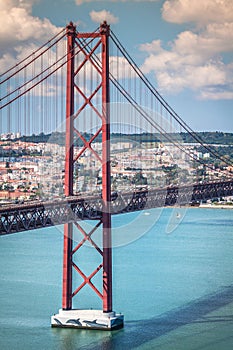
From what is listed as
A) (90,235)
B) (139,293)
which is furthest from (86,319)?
(139,293)

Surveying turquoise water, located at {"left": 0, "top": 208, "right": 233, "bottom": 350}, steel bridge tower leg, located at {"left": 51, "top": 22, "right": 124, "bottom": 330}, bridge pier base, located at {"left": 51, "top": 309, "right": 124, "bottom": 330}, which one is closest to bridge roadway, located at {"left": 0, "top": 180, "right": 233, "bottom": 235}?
steel bridge tower leg, located at {"left": 51, "top": 22, "right": 124, "bottom": 330}

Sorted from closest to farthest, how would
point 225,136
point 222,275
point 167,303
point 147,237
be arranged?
point 167,303, point 222,275, point 147,237, point 225,136

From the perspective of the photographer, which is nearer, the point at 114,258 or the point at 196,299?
the point at 196,299

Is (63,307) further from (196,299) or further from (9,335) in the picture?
(196,299)

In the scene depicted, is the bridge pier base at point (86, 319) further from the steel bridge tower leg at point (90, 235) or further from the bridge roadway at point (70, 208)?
the bridge roadway at point (70, 208)

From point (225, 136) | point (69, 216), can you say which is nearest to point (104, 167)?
point (69, 216)

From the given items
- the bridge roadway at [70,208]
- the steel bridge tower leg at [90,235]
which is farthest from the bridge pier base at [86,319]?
the bridge roadway at [70,208]
